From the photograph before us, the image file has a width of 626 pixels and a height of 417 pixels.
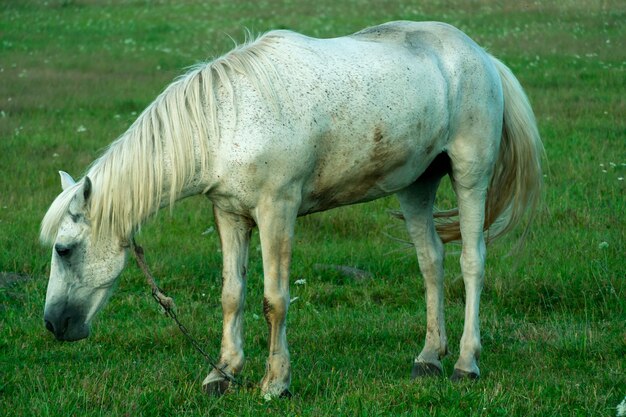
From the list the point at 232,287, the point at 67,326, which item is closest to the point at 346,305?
the point at 232,287

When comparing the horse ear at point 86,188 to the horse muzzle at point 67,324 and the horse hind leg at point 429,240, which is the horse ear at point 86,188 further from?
the horse hind leg at point 429,240

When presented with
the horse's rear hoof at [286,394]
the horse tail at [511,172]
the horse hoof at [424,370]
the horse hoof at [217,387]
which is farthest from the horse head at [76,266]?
the horse tail at [511,172]

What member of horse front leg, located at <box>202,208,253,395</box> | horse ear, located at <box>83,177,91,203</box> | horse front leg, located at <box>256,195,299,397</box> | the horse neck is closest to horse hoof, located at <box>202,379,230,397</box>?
horse front leg, located at <box>202,208,253,395</box>

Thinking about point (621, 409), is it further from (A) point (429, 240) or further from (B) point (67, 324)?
(B) point (67, 324)

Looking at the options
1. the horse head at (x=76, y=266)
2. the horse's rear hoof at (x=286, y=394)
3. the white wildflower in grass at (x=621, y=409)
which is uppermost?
the horse head at (x=76, y=266)

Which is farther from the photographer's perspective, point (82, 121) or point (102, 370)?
point (82, 121)

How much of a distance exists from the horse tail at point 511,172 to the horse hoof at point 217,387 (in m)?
2.01

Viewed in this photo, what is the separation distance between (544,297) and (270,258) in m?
2.83

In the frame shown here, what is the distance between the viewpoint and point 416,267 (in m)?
8.29

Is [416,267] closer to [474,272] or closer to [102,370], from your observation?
[474,272]

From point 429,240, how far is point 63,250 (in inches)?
96.3

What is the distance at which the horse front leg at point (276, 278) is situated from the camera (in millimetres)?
5312

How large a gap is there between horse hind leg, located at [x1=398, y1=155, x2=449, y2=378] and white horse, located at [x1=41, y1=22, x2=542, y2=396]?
24 millimetres

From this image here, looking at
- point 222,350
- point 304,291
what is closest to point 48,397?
point 222,350
